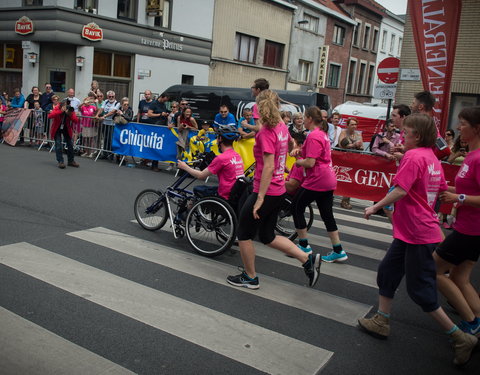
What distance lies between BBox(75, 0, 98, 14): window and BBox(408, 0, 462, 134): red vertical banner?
16.8 metres

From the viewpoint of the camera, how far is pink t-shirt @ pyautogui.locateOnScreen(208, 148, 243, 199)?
5.92 meters

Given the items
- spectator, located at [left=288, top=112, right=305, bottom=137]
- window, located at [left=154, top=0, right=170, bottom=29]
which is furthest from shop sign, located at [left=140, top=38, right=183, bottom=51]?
spectator, located at [left=288, top=112, right=305, bottom=137]

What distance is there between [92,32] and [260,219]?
1877 centimetres

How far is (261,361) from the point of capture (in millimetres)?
3533

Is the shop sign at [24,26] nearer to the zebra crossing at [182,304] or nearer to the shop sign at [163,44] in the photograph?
the shop sign at [163,44]

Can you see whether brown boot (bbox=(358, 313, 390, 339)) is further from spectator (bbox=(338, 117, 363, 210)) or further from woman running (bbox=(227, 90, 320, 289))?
spectator (bbox=(338, 117, 363, 210))

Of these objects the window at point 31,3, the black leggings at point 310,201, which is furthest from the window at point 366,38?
the black leggings at point 310,201

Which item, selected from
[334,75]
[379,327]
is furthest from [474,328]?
[334,75]

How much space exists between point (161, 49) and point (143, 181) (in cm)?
1501

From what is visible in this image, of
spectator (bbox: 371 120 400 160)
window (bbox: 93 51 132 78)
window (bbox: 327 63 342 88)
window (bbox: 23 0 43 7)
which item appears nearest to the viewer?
spectator (bbox: 371 120 400 160)

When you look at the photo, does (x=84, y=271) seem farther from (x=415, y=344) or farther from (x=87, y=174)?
(x=87, y=174)

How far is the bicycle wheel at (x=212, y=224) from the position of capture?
19.1 ft

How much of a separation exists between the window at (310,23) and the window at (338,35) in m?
2.82

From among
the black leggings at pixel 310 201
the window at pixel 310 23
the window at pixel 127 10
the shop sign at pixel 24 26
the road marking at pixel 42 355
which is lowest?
the road marking at pixel 42 355
